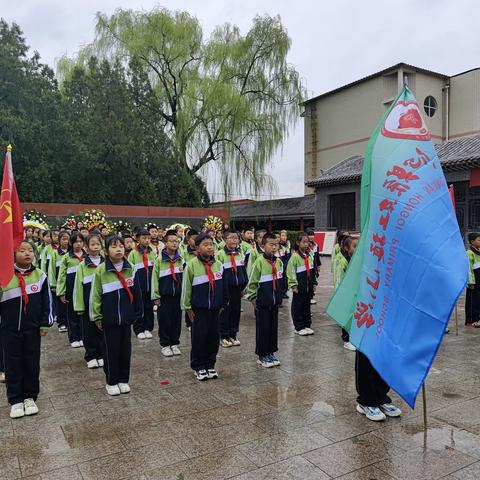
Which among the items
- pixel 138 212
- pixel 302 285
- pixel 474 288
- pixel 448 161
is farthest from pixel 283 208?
pixel 302 285

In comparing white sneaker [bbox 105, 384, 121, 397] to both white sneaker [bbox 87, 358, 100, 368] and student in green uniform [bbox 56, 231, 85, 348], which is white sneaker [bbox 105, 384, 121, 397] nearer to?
white sneaker [bbox 87, 358, 100, 368]

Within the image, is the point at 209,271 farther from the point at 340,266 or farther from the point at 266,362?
the point at 340,266

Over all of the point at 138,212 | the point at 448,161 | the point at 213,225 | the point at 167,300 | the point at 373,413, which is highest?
the point at 448,161

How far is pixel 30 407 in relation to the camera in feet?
13.9

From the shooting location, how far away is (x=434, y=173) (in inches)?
138

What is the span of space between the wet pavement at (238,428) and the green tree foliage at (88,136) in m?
14.0

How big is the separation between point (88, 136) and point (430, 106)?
18.2 meters

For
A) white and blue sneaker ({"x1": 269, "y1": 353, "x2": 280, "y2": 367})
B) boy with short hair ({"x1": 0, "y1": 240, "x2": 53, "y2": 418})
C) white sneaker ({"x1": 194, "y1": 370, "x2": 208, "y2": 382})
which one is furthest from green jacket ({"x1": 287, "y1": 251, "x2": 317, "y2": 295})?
boy with short hair ({"x1": 0, "y1": 240, "x2": 53, "y2": 418})

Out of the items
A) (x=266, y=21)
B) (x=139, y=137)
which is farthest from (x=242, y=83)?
(x=139, y=137)

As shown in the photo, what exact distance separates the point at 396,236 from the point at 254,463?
6.32 feet

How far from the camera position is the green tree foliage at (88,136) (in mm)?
17281

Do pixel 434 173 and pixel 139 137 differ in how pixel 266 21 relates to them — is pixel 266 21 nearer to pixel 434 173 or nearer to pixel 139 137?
pixel 139 137

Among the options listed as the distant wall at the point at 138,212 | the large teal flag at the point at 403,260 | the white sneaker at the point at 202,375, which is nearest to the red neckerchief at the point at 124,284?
the white sneaker at the point at 202,375

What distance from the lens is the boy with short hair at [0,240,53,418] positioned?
13.8ft
